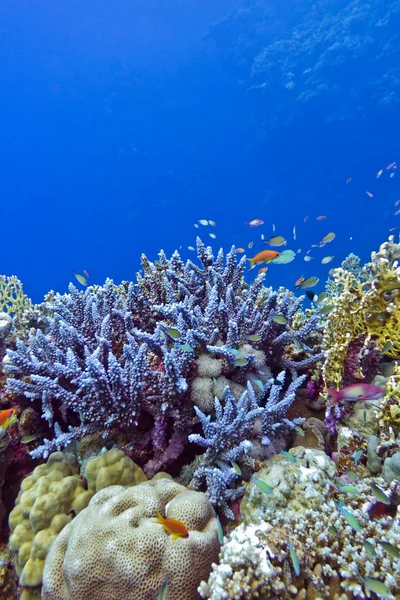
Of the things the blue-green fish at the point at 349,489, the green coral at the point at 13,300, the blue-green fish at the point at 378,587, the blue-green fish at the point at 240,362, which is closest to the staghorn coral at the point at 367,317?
the blue-green fish at the point at 240,362

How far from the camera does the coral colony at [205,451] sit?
6.60 ft

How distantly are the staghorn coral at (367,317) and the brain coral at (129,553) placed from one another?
6.79ft

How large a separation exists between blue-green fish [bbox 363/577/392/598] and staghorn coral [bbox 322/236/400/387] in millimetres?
1787

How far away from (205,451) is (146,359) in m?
1.10

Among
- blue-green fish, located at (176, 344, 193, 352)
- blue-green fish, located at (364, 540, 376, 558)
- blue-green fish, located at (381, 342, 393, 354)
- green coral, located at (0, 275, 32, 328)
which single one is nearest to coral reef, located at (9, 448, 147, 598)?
blue-green fish, located at (176, 344, 193, 352)

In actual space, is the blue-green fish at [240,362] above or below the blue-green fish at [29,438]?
above

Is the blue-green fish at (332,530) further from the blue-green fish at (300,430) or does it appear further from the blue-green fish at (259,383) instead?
the blue-green fish at (259,383)

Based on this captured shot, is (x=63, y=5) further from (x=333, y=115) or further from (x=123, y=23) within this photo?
(x=333, y=115)

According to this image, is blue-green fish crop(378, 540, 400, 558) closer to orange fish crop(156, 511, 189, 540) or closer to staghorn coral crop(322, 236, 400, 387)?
orange fish crop(156, 511, 189, 540)

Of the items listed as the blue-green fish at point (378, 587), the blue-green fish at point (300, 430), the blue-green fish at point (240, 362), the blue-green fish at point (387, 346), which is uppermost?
the blue-green fish at point (240, 362)

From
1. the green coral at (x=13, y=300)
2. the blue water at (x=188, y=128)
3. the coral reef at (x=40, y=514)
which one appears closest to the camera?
the coral reef at (x=40, y=514)

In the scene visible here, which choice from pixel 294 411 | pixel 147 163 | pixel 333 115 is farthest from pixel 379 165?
pixel 294 411

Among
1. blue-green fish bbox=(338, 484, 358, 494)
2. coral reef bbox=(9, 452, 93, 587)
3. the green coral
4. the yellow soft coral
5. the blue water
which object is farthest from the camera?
the blue water

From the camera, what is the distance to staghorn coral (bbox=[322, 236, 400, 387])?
346 cm
